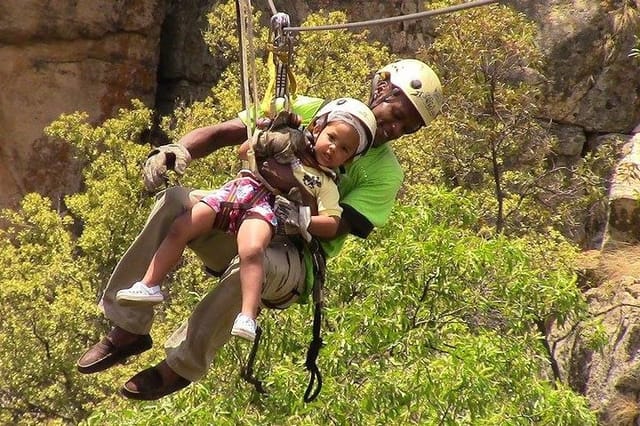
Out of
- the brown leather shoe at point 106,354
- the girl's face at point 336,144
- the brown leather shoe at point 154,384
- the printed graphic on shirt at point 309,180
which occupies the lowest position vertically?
the brown leather shoe at point 154,384

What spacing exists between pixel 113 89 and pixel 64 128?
5.80m

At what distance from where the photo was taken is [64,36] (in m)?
20.8

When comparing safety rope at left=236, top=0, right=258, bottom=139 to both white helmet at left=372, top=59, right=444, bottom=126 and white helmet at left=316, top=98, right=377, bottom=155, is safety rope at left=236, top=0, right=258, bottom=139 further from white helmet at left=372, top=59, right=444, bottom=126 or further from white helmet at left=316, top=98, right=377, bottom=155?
white helmet at left=372, top=59, right=444, bottom=126

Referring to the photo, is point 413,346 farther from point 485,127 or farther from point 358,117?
point 485,127

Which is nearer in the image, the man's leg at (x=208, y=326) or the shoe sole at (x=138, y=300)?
the shoe sole at (x=138, y=300)

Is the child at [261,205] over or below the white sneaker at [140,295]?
over

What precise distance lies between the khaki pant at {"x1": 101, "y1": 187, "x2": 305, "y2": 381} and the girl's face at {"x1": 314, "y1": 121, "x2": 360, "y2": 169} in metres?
0.34

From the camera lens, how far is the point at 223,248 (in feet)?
13.1

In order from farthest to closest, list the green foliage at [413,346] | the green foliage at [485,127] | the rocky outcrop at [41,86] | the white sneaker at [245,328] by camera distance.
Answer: the rocky outcrop at [41,86]
the green foliage at [485,127]
the green foliage at [413,346]
the white sneaker at [245,328]

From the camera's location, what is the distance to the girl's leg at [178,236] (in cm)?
374

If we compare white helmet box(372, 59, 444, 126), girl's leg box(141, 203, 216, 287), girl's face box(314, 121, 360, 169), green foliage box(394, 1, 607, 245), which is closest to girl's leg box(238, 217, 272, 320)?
girl's leg box(141, 203, 216, 287)

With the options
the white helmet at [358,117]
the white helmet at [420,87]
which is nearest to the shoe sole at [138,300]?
the white helmet at [358,117]

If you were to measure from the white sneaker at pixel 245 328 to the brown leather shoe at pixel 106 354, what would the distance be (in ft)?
1.77

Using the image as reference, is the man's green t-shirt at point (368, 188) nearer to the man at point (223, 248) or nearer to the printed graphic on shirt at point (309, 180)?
the man at point (223, 248)
